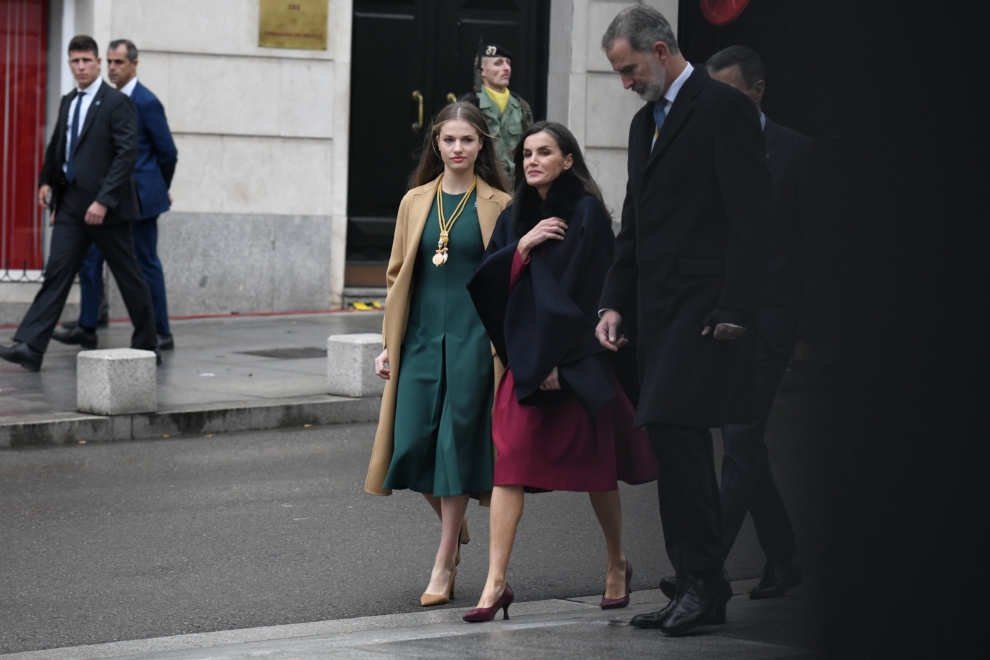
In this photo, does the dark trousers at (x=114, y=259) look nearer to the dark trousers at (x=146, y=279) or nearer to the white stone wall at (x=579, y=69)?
the dark trousers at (x=146, y=279)

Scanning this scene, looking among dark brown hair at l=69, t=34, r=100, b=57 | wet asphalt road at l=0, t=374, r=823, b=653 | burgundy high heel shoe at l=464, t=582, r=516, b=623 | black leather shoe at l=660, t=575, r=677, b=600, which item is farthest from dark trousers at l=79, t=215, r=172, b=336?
black leather shoe at l=660, t=575, r=677, b=600

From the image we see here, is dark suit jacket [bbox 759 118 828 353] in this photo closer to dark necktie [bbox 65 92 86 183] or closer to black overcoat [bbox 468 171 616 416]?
black overcoat [bbox 468 171 616 416]

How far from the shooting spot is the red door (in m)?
12.3

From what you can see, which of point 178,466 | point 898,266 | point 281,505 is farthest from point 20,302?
point 898,266

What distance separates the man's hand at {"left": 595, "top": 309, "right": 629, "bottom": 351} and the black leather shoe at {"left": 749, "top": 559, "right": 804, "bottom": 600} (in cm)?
291

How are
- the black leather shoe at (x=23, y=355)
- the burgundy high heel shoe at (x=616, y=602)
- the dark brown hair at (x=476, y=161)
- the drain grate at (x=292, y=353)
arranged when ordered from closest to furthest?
the burgundy high heel shoe at (x=616, y=602), the dark brown hair at (x=476, y=161), the black leather shoe at (x=23, y=355), the drain grate at (x=292, y=353)

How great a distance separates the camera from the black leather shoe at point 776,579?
1149mm

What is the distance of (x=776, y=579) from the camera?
1.31m

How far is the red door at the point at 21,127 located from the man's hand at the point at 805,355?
11940mm

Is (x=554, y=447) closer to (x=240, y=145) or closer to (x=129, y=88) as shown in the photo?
(x=129, y=88)

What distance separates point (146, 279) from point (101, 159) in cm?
115

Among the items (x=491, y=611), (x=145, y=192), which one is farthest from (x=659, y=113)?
(x=145, y=192)

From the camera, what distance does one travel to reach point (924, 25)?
3.24ft

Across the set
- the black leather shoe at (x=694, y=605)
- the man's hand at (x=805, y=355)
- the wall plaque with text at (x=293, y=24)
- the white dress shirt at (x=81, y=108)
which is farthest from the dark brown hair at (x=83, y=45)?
the man's hand at (x=805, y=355)
